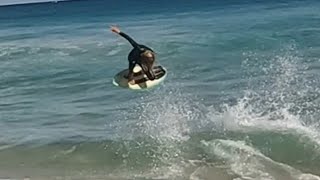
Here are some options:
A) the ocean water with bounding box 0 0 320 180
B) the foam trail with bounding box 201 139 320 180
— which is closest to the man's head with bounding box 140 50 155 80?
the ocean water with bounding box 0 0 320 180

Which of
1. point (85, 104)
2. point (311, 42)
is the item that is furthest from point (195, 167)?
point (311, 42)

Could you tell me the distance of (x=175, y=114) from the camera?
1912 centimetres

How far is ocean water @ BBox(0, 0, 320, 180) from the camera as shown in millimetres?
14992

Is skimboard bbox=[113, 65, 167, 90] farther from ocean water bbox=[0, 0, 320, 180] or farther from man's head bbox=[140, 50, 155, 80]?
ocean water bbox=[0, 0, 320, 180]

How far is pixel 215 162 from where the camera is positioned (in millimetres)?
14906

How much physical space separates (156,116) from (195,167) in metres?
4.61

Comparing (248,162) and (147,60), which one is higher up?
(147,60)

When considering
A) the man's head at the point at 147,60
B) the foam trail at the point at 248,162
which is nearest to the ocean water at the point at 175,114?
the foam trail at the point at 248,162

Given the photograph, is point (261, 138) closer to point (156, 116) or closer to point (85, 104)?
point (156, 116)

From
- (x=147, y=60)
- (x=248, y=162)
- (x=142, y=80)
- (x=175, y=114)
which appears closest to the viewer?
(x=248, y=162)

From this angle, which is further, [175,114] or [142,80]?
[175,114]

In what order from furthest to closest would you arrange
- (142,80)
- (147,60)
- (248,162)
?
(142,80) < (147,60) < (248,162)

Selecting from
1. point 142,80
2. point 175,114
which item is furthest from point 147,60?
point 175,114

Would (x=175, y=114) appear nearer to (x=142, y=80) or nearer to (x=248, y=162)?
(x=142, y=80)
